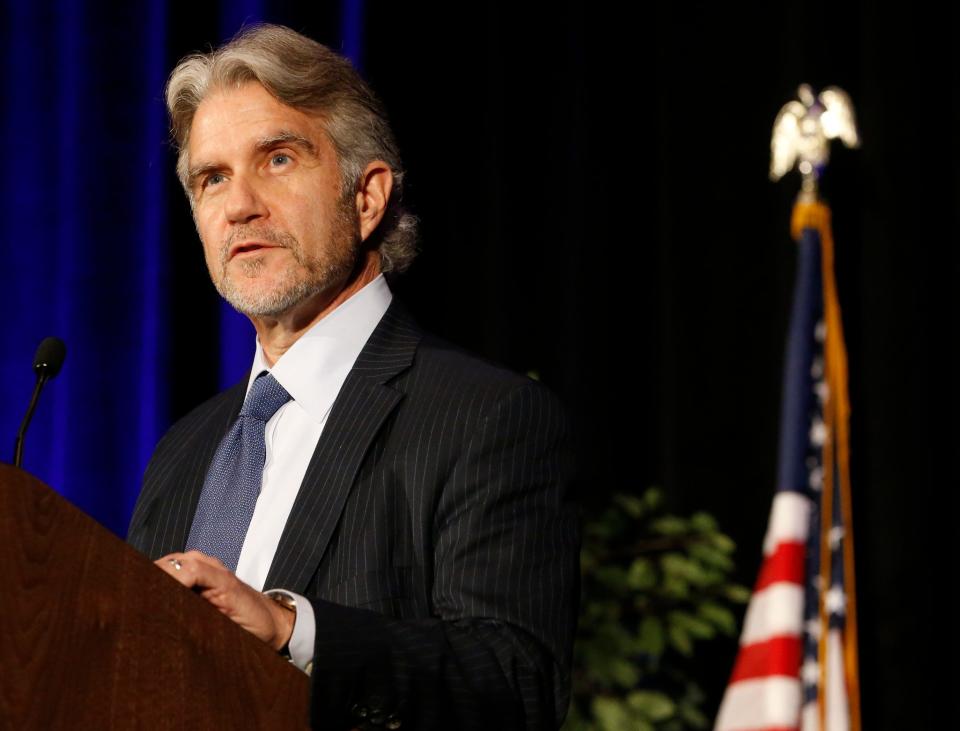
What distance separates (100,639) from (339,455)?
0.57 m

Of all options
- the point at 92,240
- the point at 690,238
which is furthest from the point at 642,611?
the point at 92,240

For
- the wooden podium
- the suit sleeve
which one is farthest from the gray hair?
the wooden podium

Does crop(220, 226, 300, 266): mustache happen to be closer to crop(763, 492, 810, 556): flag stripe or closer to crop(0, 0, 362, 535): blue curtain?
crop(0, 0, 362, 535): blue curtain

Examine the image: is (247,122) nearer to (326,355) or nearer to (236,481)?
(326,355)

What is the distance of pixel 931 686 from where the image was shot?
3539mm

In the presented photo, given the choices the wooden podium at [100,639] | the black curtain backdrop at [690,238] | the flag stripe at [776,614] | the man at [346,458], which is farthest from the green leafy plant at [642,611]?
the wooden podium at [100,639]

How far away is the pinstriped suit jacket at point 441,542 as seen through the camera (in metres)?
1.34

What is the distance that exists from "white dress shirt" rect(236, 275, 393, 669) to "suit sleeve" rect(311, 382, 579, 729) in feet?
0.72

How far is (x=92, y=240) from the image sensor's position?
3.40 meters

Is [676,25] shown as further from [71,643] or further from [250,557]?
[71,643]

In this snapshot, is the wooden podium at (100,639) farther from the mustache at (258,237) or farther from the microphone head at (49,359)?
the mustache at (258,237)

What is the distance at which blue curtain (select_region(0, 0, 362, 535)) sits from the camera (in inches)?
131

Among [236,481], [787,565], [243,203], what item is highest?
[243,203]

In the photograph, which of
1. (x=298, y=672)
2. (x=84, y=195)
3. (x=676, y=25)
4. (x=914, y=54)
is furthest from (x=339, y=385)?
(x=676, y=25)
